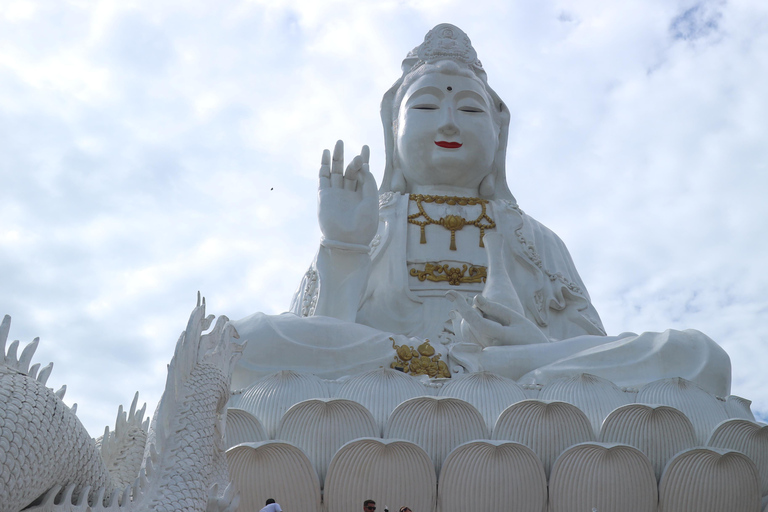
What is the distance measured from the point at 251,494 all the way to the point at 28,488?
2404 millimetres

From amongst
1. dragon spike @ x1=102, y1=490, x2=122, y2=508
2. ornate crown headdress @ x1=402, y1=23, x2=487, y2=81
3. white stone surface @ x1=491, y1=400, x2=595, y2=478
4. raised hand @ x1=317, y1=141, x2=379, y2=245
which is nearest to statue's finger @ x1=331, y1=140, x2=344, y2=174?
raised hand @ x1=317, y1=141, x2=379, y2=245

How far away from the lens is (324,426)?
5871 mm

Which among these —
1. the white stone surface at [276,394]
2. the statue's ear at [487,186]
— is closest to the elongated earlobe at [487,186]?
the statue's ear at [487,186]

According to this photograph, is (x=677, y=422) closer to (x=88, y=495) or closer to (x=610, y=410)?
(x=610, y=410)

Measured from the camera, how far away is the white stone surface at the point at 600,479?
5688mm

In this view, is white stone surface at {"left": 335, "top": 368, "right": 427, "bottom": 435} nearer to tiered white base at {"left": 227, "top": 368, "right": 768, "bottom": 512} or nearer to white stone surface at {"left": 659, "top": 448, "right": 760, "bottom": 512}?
tiered white base at {"left": 227, "top": 368, "right": 768, "bottom": 512}

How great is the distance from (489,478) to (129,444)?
2.00m

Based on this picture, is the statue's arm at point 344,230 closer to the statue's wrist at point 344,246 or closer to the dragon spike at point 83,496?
the statue's wrist at point 344,246

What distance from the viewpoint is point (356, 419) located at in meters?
5.90

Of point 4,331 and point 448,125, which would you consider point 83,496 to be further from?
point 448,125

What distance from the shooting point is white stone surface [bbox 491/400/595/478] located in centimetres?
587

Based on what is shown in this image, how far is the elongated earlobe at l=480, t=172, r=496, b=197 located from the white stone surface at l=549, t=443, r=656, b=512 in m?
4.08

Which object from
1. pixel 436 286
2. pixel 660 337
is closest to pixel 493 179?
pixel 436 286

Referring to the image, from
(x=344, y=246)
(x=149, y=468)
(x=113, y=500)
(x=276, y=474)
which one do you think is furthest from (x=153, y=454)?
(x=344, y=246)
